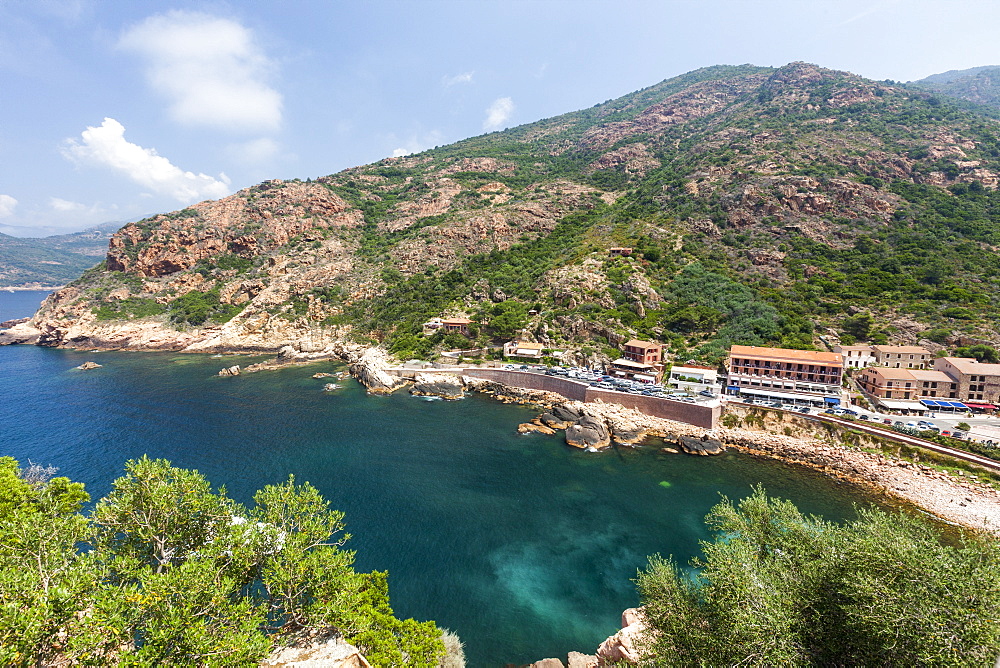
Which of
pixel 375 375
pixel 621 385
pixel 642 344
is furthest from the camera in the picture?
pixel 375 375

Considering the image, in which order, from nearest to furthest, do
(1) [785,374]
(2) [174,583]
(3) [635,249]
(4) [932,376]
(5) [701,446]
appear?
1. (2) [174,583]
2. (5) [701,446]
3. (4) [932,376]
4. (1) [785,374]
5. (3) [635,249]

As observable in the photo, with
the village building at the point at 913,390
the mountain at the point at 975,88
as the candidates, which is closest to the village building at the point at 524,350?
the village building at the point at 913,390

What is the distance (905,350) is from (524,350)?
158ft

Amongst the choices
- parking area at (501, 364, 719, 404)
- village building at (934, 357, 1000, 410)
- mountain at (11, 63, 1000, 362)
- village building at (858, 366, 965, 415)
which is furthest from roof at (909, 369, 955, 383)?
parking area at (501, 364, 719, 404)

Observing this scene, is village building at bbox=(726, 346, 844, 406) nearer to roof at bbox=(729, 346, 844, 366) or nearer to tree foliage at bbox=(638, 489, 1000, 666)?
roof at bbox=(729, 346, 844, 366)

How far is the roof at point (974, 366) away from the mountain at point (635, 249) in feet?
19.3

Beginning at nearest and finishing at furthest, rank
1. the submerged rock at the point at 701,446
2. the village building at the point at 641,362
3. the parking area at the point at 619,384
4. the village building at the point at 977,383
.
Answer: the submerged rock at the point at 701,446 < the village building at the point at 977,383 < the parking area at the point at 619,384 < the village building at the point at 641,362

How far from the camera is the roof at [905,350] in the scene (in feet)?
144

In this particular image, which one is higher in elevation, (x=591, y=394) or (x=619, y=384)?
(x=619, y=384)

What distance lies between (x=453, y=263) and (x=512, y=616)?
83235 millimetres

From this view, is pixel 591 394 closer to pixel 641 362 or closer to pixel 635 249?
pixel 641 362

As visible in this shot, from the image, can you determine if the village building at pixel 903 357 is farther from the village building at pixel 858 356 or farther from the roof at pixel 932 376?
the roof at pixel 932 376

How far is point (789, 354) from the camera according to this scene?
45.8m

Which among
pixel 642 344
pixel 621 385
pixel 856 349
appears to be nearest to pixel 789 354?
pixel 856 349
